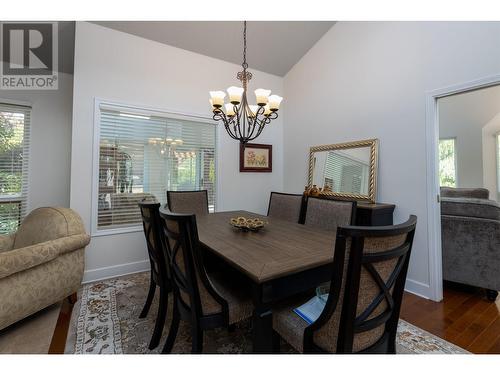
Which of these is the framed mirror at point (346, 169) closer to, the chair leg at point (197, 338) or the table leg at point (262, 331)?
the table leg at point (262, 331)

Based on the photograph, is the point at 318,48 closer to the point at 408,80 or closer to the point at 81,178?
the point at 408,80

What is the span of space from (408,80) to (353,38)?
41.1 inches

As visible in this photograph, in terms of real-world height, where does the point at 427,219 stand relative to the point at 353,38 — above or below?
below

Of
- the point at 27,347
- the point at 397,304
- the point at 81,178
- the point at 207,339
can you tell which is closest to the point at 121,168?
the point at 81,178

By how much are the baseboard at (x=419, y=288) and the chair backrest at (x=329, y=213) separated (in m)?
1.22

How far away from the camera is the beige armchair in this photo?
5.33 feet

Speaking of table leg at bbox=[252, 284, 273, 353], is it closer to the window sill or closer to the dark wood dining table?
the dark wood dining table

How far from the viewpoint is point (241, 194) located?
12.1 feet

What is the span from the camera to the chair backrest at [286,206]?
2461 mm

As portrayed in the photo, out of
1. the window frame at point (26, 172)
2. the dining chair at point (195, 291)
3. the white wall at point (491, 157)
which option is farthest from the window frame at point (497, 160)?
the window frame at point (26, 172)

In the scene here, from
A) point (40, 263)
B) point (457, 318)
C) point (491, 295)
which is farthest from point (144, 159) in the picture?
point (491, 295)
